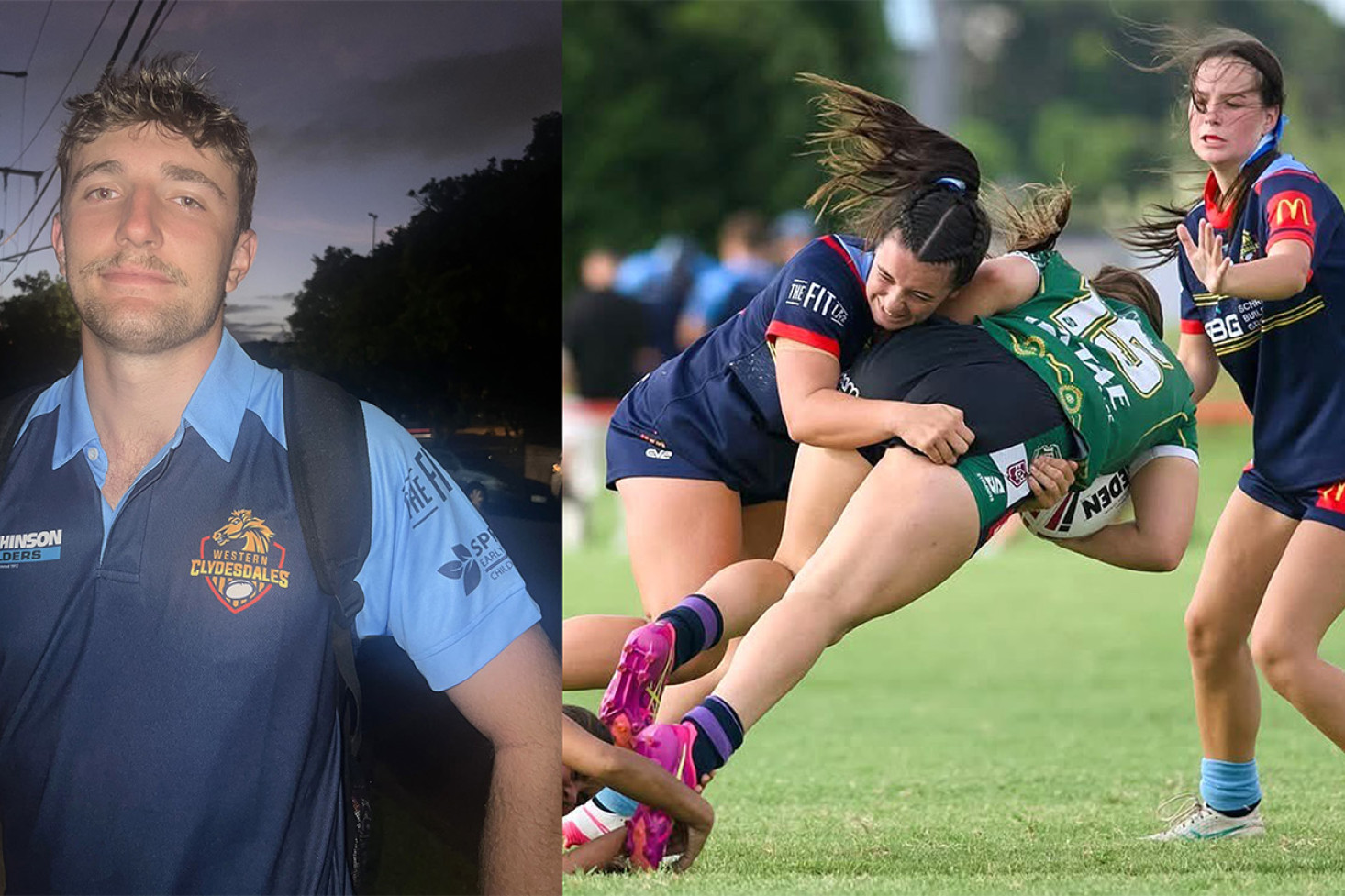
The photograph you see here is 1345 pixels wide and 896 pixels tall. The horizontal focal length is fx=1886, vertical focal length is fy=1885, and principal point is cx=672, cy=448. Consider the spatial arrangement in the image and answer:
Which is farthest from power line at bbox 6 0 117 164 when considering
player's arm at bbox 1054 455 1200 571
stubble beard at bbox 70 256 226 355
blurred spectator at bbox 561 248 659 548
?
blurred spectator at bbox 561 248 659 548

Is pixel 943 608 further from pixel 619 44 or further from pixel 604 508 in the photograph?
pixel 619 44

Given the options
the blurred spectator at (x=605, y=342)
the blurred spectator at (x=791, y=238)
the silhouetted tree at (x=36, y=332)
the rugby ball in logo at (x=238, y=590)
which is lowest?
the rugby ball in logo at (x=238, y=590)

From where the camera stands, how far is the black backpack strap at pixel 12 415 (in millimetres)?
3598

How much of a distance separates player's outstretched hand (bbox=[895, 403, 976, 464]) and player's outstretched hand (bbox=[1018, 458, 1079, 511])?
174mm

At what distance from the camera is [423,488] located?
3.61 meters

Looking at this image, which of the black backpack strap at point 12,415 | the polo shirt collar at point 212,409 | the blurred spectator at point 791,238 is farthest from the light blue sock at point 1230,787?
the blurred spectator at point 791,238

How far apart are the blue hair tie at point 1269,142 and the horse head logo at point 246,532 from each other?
2.75 meters

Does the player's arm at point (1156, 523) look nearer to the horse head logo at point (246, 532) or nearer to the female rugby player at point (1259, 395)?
the female rugby player at point (1259, 395)

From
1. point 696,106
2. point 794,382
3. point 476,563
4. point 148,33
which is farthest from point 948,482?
point 696,106

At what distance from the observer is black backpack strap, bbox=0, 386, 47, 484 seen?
360 centimetres

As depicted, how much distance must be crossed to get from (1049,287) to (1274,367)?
704 mm

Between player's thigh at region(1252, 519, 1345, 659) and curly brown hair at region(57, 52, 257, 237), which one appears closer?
curly brown hair at region(57, 52, 257, 237)

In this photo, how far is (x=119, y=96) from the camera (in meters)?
3.55

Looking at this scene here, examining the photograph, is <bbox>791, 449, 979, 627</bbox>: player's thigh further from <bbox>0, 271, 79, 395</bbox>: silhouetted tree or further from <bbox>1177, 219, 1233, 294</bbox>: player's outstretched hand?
<bbox>0, 271, 79, 395</bbox>: silhouetted tree
